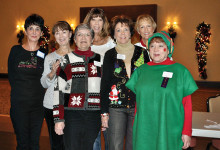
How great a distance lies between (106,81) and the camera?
2055 mm

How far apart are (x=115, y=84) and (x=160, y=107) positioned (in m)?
0.49

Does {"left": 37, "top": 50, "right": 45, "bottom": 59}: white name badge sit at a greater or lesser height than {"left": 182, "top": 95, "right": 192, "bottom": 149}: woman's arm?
greater

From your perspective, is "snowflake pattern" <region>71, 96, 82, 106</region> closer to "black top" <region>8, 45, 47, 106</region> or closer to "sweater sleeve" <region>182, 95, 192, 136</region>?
"black top" <region>8, 45, 47, 106</region>

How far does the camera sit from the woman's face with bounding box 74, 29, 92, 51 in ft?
6.79

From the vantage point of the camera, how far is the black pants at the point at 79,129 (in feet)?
6.34

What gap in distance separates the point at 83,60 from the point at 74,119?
1.72 feet

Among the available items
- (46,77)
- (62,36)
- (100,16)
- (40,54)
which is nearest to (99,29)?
(100,16)

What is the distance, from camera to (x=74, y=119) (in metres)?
1.94

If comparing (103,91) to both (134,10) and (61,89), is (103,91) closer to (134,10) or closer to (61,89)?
(61,89)

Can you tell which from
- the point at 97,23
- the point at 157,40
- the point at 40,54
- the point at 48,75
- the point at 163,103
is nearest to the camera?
the point at 163,103

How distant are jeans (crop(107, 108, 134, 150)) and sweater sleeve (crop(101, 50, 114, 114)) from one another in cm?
9

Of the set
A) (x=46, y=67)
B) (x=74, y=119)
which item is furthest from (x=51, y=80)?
(x=74, y=119)

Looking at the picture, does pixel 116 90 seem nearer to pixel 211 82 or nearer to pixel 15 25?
pixel 211 82

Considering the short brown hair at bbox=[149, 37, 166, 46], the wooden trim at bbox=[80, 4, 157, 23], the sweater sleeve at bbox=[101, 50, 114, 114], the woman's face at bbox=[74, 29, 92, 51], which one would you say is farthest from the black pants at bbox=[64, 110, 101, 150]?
the wooden trim at bbox=[80, 4, 157, 23]
